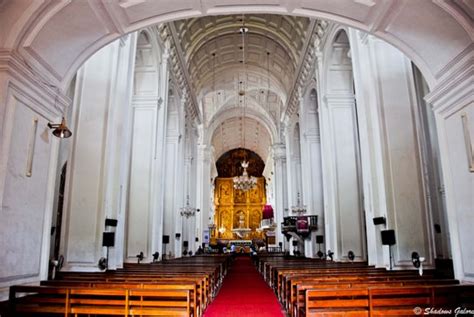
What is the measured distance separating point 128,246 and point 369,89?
7298 mm

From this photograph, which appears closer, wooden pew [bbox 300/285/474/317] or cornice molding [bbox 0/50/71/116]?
wooden pew [bbox 300/285/474/317]

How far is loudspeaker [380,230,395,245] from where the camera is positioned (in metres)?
6.37

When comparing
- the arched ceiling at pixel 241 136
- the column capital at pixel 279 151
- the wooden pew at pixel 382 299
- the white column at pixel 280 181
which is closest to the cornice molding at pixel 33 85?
the wooden pew at pixel 382 299

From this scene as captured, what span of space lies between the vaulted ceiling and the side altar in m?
11.0

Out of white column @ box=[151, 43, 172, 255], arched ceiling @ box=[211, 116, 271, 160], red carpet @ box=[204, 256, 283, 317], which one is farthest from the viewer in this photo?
arched ceiling @ box=[211, 116, 271, 160]

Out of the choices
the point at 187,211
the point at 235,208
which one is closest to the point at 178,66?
the point at 187,211

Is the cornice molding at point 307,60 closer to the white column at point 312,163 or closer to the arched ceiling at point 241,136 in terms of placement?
the white column at point 312,163

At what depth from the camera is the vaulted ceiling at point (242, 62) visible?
Result: 14.5 metres

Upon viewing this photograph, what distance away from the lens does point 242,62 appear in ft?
62.3

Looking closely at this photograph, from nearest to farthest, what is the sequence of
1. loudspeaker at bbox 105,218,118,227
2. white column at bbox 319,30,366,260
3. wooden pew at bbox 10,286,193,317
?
wooden pew at bbox 10,286,193,317
loudspeaker at bbox 105,218,118,227
white column at bbox 319,30,366,260

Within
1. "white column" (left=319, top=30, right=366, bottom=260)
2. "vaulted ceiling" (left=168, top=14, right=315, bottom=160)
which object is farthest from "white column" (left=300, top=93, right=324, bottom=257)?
"white column" (left=319, top=30, right=366, bottom=260)

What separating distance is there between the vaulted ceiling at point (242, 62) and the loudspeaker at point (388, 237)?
7662 millimetres

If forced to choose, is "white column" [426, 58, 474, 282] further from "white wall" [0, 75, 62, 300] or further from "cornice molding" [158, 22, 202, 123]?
"cornice molding" [158, 22, 202, 123]

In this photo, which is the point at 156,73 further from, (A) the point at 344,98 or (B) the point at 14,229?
(B) the point at 14,229
